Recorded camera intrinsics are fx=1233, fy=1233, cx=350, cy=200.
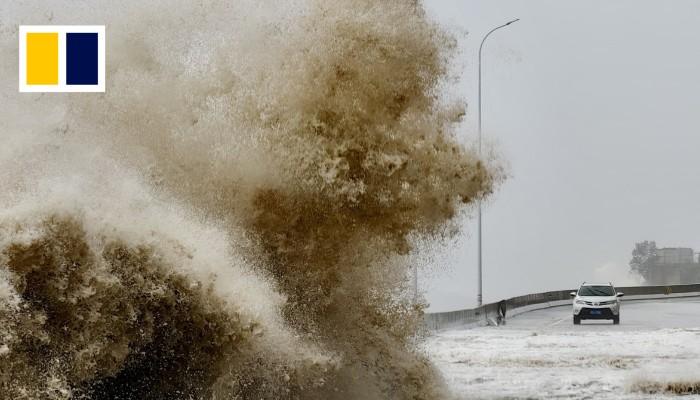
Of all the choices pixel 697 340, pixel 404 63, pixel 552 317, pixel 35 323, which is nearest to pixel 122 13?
pixel 404 63

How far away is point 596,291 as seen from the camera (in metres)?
45.6

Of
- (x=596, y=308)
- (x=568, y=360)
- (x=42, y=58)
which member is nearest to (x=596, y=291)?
(x=596, y=308)

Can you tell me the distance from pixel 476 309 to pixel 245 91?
2889cm

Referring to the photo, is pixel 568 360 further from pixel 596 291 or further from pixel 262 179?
pixel 596 291

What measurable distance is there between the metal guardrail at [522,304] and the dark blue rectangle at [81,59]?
653cm

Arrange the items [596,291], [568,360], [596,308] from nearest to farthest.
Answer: [568,360], [596,308], [596,291]

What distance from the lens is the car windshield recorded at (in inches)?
1786

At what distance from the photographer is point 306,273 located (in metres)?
13.5

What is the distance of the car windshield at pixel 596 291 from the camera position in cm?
4538

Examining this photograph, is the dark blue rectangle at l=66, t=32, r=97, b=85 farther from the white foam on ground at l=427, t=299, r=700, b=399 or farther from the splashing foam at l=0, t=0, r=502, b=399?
the white foam on ground at l=427, t=299, r=700, b=399

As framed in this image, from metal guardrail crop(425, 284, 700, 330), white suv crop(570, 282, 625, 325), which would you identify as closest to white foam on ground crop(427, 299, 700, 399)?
white suv crop(570, 282, 625, 325)

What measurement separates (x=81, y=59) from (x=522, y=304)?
1602 inches

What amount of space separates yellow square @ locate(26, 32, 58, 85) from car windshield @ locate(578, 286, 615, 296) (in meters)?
34.5

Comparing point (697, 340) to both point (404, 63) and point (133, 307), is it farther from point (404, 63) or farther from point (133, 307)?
point (133, 307)
